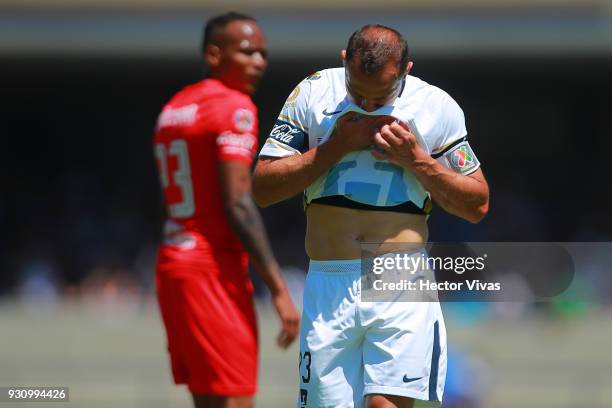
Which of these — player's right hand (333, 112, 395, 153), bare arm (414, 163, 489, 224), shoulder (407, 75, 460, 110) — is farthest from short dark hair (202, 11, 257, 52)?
bare arm (414, 163, 489, 224)

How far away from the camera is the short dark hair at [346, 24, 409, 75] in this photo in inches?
174

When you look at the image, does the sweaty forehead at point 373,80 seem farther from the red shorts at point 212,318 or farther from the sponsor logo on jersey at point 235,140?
the red shorts at point 212,318

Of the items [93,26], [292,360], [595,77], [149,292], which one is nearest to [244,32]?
[292,360]

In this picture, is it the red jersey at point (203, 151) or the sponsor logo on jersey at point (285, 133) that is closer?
the red jersey at point (203, 151)

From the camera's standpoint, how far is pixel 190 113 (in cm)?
464

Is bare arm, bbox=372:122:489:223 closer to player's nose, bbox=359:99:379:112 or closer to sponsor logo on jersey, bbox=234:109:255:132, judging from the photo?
player's nose, bbox=359:99:379:112

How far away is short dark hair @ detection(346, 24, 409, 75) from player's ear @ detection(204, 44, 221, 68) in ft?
2.00

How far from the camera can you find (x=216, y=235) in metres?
4.62

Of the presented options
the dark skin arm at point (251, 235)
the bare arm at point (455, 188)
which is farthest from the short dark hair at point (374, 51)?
the dark skin arm at point (251, 235)

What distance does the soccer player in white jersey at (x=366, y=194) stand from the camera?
14.8 feet

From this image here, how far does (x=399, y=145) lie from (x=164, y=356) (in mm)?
10511

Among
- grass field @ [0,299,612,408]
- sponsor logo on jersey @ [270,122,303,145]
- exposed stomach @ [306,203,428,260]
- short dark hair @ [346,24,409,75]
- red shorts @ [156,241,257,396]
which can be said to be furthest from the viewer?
grass field @ [0,299,612,408]

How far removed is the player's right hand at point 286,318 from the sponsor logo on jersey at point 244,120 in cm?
70

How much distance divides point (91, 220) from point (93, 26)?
3530mm
